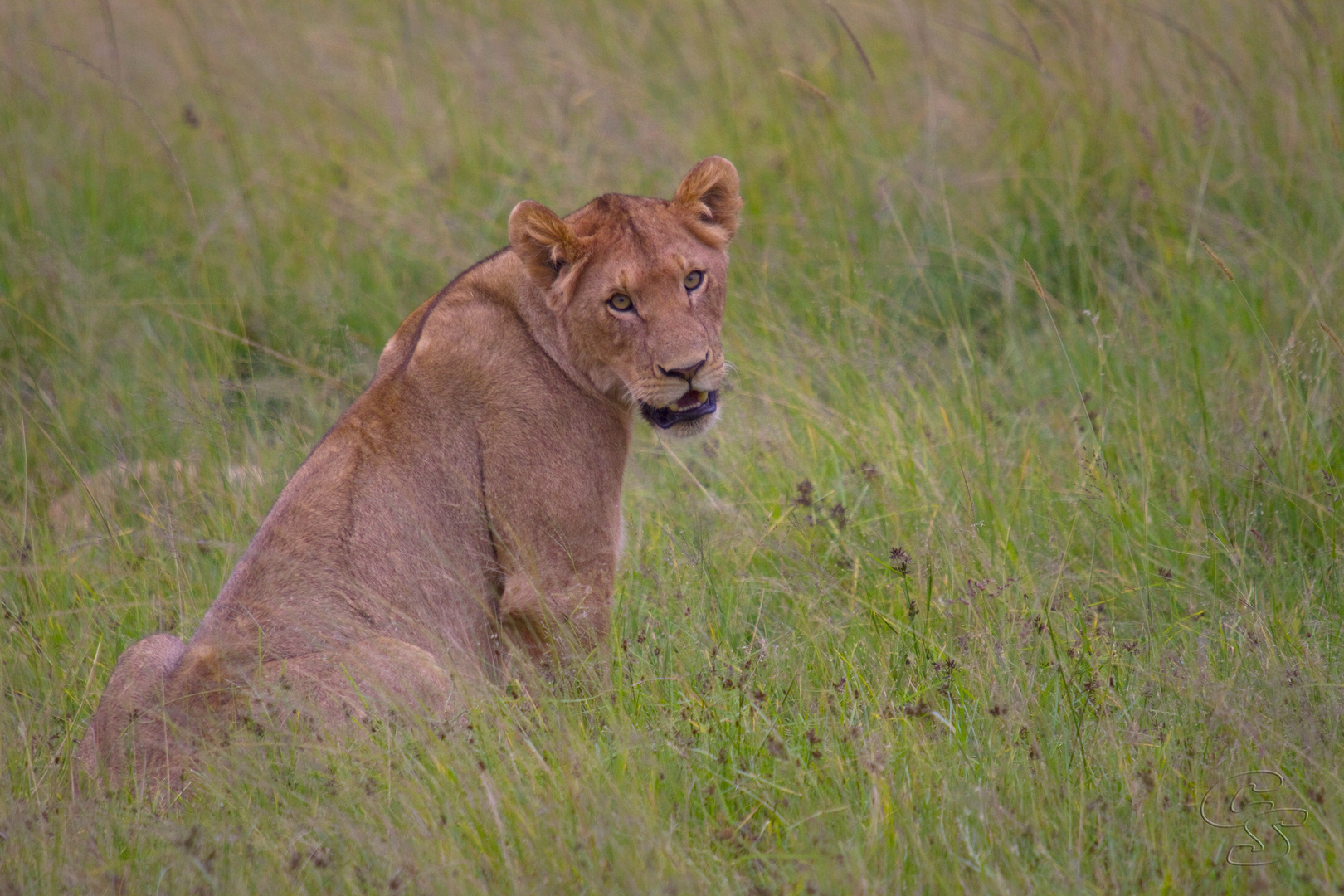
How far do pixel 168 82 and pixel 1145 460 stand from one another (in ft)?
22.4

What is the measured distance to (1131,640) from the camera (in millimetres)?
3480

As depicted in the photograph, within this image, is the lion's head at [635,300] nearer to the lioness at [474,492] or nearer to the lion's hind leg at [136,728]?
the lioness at [474,492]

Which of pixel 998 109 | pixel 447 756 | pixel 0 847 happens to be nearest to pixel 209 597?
pixel 0 847

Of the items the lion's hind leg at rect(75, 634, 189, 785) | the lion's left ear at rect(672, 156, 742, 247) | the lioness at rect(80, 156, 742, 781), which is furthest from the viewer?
the lion's left ear at rect(672, 156, 742, 247)

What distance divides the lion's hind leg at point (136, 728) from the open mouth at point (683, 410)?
5.08 feet

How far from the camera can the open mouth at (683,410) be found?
3859 mm

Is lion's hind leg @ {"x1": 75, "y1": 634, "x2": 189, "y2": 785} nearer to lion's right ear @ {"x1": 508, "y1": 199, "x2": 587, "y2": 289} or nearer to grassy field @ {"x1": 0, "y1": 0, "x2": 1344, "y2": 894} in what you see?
grassy field @ {"x1": 0, "y1": 0, "x2": 1344, "y2": 894}

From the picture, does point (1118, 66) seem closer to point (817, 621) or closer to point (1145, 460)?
point (1145, 460)

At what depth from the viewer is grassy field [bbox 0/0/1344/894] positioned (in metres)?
2.77

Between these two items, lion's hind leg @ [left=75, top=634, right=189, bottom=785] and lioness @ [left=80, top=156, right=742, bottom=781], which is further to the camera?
lioness @ [left=80, top=156, right=742, bottom=781]

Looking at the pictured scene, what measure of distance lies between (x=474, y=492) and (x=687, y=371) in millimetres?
748
